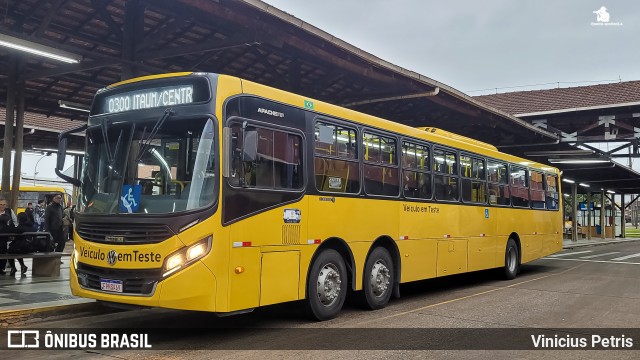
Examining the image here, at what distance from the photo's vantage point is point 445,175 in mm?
11188

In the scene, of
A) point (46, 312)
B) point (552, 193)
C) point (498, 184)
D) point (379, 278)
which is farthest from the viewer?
point (552, 193)

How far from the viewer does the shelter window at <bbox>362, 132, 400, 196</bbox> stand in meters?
8.94

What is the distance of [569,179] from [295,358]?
116 feet

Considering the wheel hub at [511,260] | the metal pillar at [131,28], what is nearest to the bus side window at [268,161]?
the metal pillar at [131,28]

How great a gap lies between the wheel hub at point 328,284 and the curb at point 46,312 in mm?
3489

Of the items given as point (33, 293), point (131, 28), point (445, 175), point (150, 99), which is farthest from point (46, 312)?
point (445, 175)

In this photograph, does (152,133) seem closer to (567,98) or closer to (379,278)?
(379,278)

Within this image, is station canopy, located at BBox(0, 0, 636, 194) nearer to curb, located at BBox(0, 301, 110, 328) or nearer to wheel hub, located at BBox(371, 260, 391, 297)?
wheel hub, located at BBox(371, 260, 391, 297)

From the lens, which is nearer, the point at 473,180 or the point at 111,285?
the point at 111,285

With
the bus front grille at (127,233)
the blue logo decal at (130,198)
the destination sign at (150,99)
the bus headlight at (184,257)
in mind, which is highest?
the destination sign at (150,99)

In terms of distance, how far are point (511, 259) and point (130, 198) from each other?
10.9 metres

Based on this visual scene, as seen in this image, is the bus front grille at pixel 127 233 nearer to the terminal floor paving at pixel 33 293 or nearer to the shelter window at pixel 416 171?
the terminal floor paving at pixel 33 293

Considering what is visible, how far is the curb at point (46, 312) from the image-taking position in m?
7.33

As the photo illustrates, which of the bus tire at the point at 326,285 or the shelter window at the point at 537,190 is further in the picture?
the shelter window at the point at 537,190
